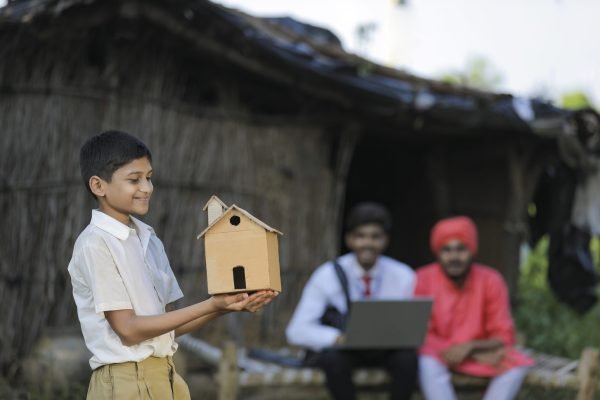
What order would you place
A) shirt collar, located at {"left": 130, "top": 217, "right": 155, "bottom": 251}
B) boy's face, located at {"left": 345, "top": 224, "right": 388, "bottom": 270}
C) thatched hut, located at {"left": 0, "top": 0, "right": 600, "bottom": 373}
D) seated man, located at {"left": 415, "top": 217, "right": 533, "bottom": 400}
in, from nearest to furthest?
shirt collar, located at {"left": 130, "top": 217, "right": 155, "bottom": 251} < seated man, located at {"left": 415, "top": 217, "right": 533, "bottom": 400} < boy's face, located at {"left": 345, "top": 224, "right": 388, "bottom": 270} < thatched hut, located at {"left": 0, "top": 0, "right": 600, "bottom": 373}

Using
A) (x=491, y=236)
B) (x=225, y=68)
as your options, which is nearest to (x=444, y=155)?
(x=491, y=236)

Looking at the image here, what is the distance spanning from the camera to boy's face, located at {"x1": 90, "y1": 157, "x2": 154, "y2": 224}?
2477 mm

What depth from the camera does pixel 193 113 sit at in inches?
258

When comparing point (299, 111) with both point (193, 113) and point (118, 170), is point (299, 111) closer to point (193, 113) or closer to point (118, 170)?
point (193, 113)

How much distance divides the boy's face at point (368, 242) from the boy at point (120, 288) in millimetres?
3026

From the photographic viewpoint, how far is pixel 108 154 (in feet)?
8.10

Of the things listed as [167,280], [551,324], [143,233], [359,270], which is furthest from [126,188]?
[551,324]

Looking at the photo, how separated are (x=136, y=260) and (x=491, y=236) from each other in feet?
21.0

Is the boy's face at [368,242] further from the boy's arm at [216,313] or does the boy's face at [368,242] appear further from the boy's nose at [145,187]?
the boy's nose at [145,187]

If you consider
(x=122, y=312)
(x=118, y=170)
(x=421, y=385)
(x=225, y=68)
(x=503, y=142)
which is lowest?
(x=421, y=385)

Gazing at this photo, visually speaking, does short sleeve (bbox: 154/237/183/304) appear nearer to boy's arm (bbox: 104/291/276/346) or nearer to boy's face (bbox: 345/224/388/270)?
boy's arm (bbox: 104/291/276/346)

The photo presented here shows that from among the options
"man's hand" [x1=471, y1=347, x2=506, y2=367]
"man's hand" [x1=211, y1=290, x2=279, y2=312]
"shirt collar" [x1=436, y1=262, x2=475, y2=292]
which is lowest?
"man's hand" [x1=471, y1=347, x2=506, y2=367]

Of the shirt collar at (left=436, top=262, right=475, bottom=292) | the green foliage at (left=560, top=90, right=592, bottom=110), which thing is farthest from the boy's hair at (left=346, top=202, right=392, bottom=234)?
the green foliage at (left=560, top=90, right=592, bottom=110)

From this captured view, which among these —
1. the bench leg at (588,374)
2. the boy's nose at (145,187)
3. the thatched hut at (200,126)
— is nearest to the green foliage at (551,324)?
the thatched hut at (200,126)
